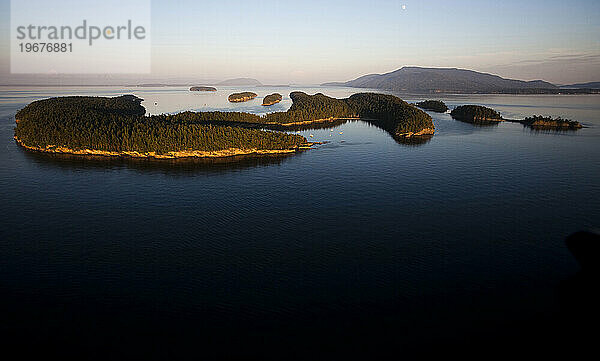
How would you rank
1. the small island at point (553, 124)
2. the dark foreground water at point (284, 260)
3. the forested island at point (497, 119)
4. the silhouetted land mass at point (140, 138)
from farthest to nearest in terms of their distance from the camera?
the forested island at point (497, 119)
the small island at point (553, 124)
the silhouetted land mass at point (140, 138)
the dark foreground water at point (284, 260)

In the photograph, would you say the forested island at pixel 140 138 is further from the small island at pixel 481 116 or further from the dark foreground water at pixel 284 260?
the small island at pixel 481 116

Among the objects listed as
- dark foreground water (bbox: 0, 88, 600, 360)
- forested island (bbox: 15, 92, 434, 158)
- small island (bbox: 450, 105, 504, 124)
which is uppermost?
small island (bbox: 450, 105, 504, 124)

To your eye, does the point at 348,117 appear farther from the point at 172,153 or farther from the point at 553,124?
the point at 172,153

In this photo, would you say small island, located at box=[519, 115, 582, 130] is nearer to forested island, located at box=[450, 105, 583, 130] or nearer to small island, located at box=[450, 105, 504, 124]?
forested island, located at box=[450, 105, 583, 130]

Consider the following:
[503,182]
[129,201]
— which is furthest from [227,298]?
[503,182]

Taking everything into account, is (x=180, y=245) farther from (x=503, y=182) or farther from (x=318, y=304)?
(x=503, y=182)

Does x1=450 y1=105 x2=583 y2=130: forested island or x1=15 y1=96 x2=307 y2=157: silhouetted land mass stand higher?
x1=450 y1=105 x2=583 y2=130: forested island

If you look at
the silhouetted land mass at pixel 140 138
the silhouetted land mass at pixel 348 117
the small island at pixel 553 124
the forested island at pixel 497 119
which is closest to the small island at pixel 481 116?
the forested island at pixel 497 119

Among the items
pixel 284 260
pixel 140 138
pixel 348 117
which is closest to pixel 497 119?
pixel 348 117

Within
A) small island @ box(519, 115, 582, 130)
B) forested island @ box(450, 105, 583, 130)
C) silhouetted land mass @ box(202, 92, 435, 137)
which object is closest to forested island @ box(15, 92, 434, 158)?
silhouetted land mass @ box(202, 92, 435, 137)
